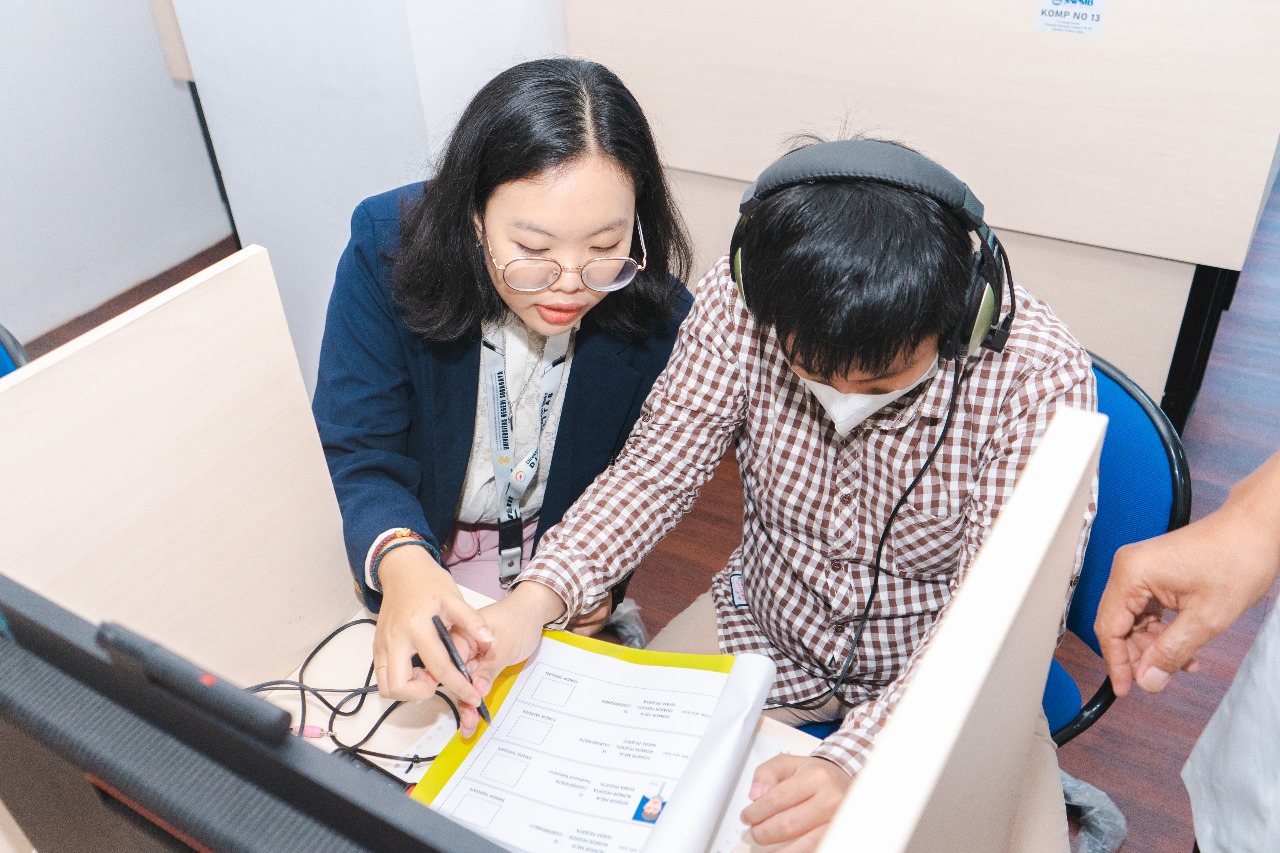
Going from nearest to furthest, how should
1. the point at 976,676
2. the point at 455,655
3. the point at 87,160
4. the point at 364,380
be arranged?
the point at 976,676, the point at 455,655, the point at 364,380, the point at 87,160

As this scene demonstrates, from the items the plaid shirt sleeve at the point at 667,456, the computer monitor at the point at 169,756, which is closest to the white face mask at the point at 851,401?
the plaid shirt sleeve at the point at 667,456

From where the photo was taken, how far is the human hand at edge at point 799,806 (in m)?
0.72

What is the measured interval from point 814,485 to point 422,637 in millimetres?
439

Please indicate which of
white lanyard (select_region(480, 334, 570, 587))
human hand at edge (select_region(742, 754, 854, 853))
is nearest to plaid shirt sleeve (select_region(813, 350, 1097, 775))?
human hand at edge (select_region(742, 754, 854, 853))

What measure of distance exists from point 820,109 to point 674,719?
1.36m

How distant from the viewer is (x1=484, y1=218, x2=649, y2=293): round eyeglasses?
3.35ft

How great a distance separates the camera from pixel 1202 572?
756 millimetres

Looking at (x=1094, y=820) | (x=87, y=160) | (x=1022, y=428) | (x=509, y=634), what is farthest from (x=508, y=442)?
(x=87, y=160)

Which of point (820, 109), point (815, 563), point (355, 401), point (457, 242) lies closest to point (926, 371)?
point (815, 563)

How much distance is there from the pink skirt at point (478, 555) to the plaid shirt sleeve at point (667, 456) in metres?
0.29

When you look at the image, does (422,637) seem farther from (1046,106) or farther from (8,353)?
(1046,106)

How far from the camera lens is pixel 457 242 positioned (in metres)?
1.08

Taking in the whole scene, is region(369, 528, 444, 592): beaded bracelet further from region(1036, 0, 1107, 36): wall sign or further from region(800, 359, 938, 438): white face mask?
region(1036, 0, 1107, 36): wall sign

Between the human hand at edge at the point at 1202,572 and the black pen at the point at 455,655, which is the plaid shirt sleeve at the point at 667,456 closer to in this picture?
the black pen at the point at 455,655
